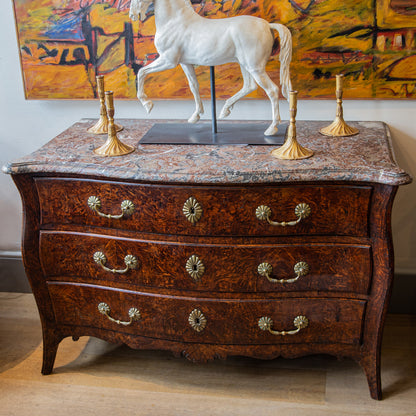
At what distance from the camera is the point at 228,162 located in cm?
201

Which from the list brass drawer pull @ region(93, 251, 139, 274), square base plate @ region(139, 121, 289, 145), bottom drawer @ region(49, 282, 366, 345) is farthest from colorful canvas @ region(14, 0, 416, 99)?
bottom drawer @ region(49, 282, 366, 345)

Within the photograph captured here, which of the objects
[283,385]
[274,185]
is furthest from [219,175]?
[283,385]

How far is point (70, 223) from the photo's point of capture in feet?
7.16

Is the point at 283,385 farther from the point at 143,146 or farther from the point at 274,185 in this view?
the point at 143,146

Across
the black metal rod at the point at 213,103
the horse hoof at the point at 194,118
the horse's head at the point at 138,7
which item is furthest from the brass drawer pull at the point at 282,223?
the horse's head at the point at 138,7

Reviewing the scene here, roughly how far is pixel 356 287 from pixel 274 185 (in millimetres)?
492

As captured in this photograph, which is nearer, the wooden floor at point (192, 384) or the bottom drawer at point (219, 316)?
the bottom drawer at point (219, 316)

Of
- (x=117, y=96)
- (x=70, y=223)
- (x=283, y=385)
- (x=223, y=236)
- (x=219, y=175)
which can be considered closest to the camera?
(x=219, y=175)

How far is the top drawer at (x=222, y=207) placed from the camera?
1.96 metres

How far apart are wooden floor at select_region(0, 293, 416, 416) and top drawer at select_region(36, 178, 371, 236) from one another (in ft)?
2.34

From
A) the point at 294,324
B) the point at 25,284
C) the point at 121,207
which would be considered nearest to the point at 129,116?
the point at 121,207

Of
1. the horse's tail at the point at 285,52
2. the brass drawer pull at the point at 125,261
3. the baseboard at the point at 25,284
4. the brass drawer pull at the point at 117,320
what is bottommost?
the baseboard at the point at 25,284

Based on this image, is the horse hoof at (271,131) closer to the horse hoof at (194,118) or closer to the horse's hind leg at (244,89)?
the horse's hind leg at (244,89)

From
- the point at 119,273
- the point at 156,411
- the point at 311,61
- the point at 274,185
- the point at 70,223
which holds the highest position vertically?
the point at 311,61
